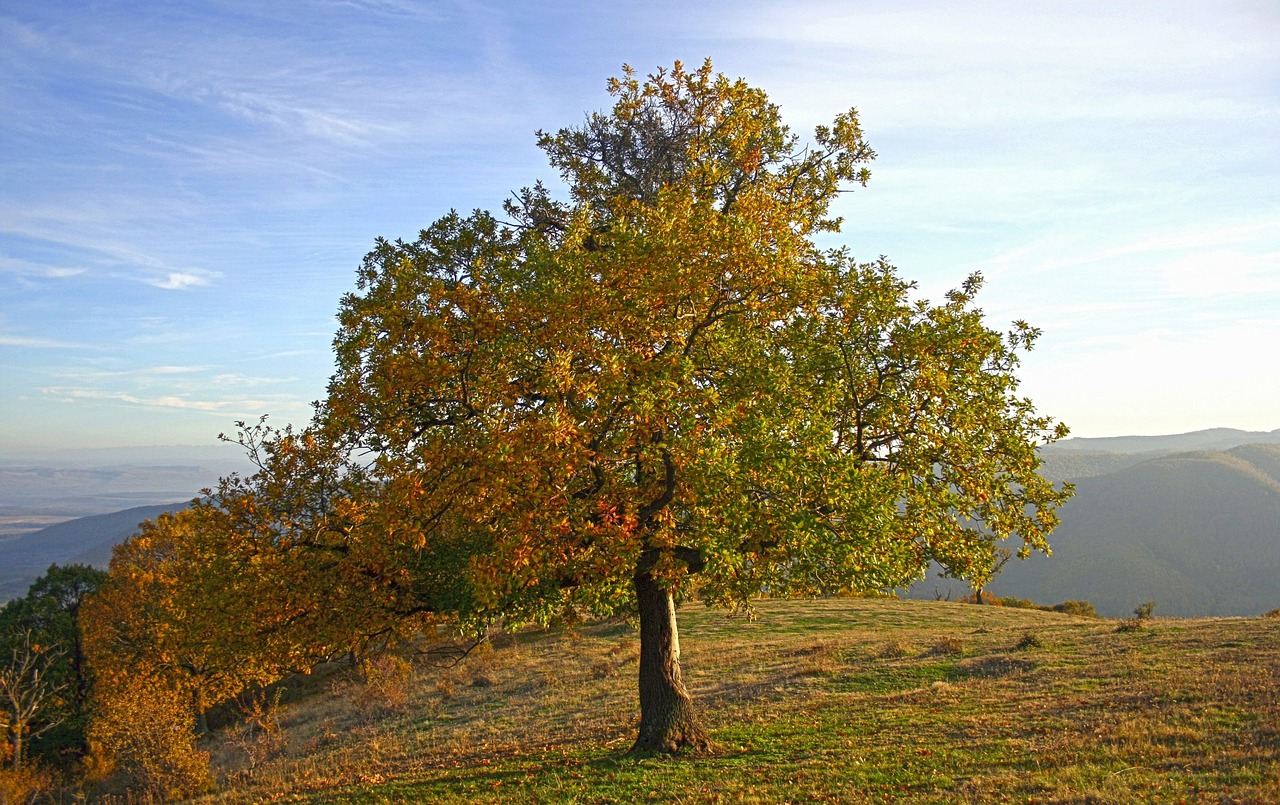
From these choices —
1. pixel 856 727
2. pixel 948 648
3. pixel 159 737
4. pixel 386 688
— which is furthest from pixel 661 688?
→ pixel 159 737

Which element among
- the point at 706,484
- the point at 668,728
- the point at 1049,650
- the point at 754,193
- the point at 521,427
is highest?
the point at 754,193

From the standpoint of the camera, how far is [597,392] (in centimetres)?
1388

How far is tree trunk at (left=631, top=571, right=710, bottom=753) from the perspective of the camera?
18.2m

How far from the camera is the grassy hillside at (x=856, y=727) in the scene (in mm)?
14352

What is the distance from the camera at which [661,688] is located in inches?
722

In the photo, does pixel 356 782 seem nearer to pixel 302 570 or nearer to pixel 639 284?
pixel 302 570

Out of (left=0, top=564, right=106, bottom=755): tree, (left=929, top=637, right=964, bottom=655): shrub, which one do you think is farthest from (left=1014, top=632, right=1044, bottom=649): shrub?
(left=0, top=564, right=106, bottom=755): tree

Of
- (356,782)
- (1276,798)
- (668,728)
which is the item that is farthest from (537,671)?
(1276,798)

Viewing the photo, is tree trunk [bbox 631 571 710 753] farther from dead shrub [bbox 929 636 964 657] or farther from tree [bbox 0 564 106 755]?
tree [bbox 0 564 106 755]

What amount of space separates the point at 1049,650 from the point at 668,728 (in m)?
19.5

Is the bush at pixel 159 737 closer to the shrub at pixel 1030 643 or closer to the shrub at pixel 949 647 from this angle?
the shrub at pixel 949 647

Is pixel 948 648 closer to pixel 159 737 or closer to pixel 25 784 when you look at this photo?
pixel 159 737

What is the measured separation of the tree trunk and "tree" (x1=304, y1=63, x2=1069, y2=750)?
0.29ft

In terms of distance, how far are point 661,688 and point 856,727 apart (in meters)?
5.94
